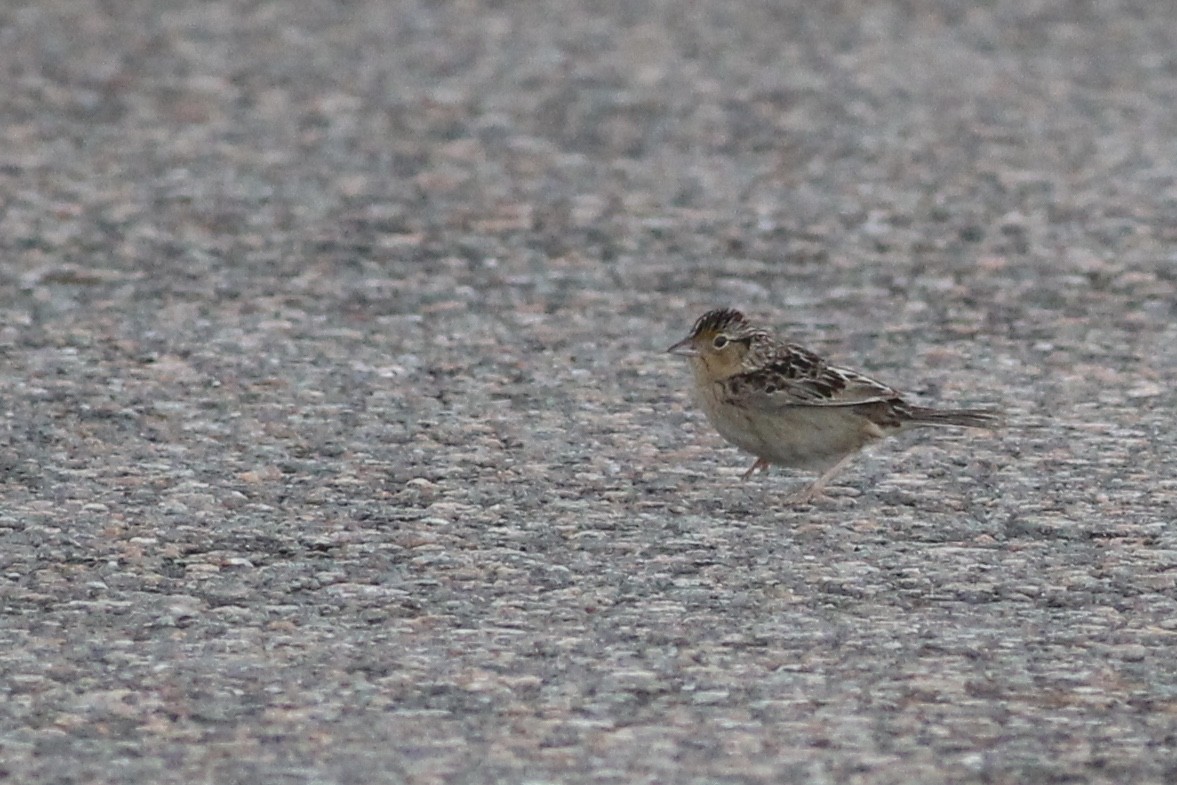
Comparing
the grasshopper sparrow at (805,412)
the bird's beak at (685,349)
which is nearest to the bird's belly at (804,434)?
the grasshopper sparrow at (805,412)

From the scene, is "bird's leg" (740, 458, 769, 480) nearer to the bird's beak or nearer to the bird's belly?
the bird's belly

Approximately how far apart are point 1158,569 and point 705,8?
32.6 ft

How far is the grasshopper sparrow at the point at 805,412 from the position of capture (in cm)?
732

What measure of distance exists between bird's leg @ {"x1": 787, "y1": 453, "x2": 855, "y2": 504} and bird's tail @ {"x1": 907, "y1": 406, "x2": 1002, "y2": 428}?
0.75 ft

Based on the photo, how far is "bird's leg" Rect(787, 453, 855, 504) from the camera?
7352 millimetres

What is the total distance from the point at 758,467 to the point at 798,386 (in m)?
0.44

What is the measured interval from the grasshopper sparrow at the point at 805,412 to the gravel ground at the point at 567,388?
0.17 meters

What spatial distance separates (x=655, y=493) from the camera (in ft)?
24.3

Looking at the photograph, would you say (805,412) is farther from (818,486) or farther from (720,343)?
(720,343)

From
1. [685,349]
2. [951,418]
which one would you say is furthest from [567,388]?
[951,418]

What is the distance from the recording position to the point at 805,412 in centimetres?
732

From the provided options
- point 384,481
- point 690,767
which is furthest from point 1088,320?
point 690,767

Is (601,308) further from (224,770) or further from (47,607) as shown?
(224,770)

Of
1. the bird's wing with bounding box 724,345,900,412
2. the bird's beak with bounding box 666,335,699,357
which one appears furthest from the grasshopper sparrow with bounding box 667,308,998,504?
the bird's beak with bounding box 666,335,699,357
